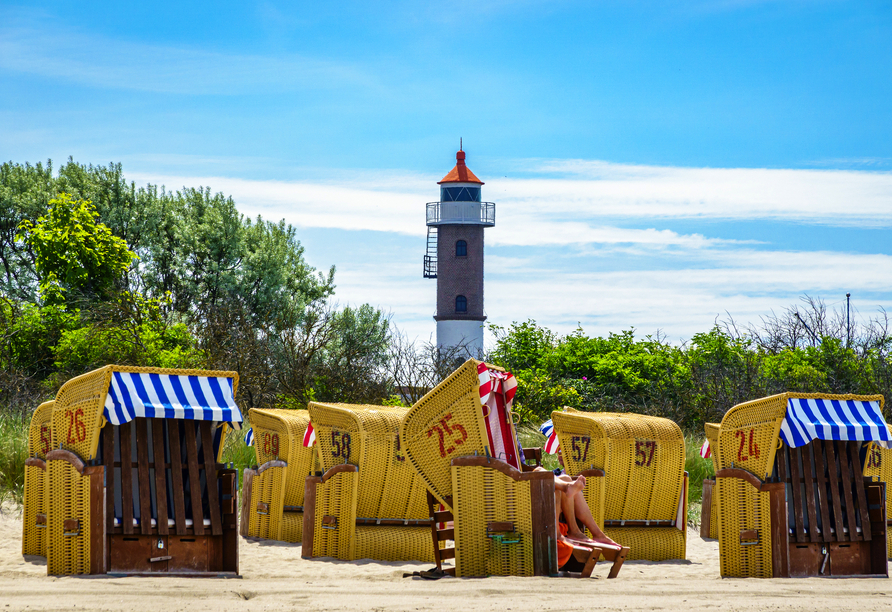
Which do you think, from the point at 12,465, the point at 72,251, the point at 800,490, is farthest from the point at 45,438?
the point at 72,251

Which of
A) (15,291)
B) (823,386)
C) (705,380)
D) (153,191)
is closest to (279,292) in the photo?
(153,191)

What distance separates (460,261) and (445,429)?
36196 millimetres

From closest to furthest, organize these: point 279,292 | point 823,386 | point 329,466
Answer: point 329,466 → point 823,386 → point 279,292

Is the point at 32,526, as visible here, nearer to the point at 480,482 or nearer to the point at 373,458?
the point at 373,458

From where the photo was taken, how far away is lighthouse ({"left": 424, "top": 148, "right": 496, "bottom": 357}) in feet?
141

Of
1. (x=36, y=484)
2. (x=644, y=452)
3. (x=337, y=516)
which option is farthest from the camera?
(x=644, y=452)

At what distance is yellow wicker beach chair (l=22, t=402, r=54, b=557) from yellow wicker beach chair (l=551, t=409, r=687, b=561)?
4.92m

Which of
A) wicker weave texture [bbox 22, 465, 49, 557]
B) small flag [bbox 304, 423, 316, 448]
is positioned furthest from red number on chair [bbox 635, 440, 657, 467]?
wicker weave texture [bbox 22, 465, 49, 557]

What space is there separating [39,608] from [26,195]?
28578mm

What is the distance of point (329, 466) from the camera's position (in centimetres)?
920

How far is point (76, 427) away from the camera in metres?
7.22

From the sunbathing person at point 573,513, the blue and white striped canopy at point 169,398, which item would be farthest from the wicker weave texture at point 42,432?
the sunbathing person at point 573,513

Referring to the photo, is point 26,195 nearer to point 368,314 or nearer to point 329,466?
point 368,314

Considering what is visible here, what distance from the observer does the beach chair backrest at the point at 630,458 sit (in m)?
9.66
